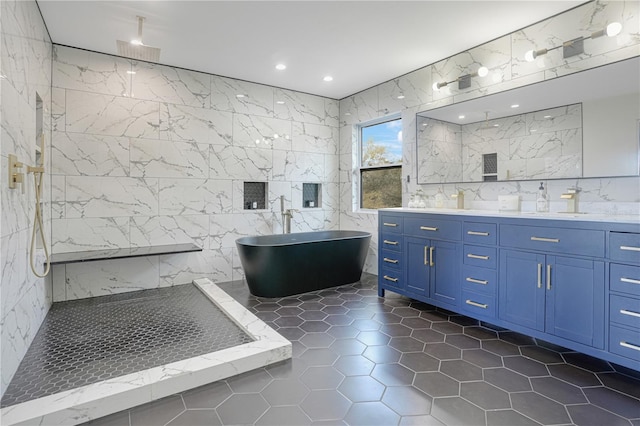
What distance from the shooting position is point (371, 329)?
117 inches

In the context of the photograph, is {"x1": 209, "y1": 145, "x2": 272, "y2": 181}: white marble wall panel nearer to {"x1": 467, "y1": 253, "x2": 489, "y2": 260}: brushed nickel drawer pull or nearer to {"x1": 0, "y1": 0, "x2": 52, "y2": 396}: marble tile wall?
{"x1": 0, "y1": 0, "x2": 52, "y2": 396}: marble tile wall

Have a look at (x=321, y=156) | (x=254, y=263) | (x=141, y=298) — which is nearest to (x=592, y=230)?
(x=254, y=263)

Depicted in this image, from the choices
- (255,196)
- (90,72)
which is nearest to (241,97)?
(255,196)

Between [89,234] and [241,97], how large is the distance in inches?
99.7

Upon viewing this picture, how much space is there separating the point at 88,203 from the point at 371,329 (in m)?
3.33

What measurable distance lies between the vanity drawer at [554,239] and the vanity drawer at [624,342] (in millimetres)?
478

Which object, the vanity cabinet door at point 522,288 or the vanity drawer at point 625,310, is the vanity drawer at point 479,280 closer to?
the vanity cabinet door at point 522,288

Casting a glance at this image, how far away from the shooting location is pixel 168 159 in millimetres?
4242

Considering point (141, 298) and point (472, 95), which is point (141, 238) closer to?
point (141, 298)

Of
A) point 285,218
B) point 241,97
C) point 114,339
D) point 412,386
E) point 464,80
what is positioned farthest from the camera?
point 285,218

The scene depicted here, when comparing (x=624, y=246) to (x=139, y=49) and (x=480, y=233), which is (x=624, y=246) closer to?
(x=480, y=233)

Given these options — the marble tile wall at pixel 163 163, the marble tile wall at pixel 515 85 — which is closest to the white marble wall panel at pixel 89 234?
the marble tile wall at pixel 163 163

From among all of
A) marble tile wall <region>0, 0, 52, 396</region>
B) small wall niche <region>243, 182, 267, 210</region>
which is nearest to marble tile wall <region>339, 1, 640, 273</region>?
small wall niche <region>243, 182, 267, 210</region>

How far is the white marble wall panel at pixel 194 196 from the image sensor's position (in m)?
4.23
